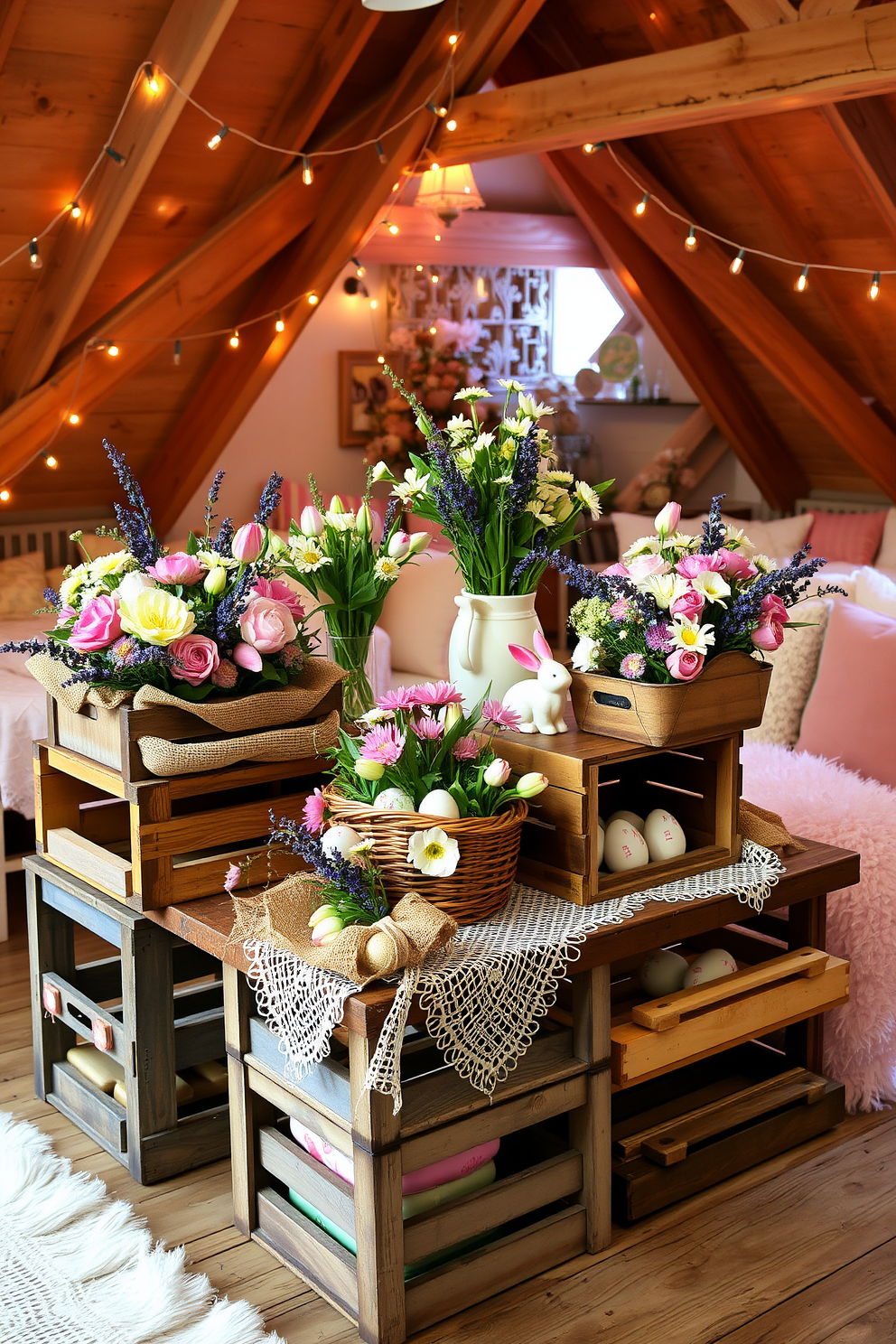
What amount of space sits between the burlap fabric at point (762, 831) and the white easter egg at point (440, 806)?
1.93ft

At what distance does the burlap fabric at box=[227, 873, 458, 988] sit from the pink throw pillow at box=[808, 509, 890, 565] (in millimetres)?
4012

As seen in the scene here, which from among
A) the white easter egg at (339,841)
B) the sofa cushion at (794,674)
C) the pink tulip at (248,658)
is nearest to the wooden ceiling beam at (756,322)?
the sofa cushion at (794,674)

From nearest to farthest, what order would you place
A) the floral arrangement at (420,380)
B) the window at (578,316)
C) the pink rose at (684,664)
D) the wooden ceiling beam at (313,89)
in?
the pink rose at (684,664)
the wooden ceiling beam at (313,89)
the floral arrangement at (420,380)
the window at (578,316)

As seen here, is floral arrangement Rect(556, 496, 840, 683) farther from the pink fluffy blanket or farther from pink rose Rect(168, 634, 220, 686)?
the pink fluffy blanket

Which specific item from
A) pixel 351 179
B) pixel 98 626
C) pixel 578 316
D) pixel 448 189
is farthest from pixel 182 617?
pixel 578 316

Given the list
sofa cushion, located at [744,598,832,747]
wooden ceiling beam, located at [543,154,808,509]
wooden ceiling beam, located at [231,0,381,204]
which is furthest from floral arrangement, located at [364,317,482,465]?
sofa cushion, located at [744,598,832,747]

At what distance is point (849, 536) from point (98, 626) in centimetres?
411

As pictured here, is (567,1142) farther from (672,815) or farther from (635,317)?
(635,317)

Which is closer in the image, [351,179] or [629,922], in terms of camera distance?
[629,922]

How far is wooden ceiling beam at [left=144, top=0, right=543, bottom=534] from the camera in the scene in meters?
4.05

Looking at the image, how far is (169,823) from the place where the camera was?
6.35 feet

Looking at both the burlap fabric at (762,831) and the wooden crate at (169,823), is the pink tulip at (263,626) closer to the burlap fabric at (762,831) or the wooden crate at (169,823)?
the wooden crate at (169,823)

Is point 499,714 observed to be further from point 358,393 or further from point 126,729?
point 358,393

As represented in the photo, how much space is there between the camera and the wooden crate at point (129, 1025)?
208cm
